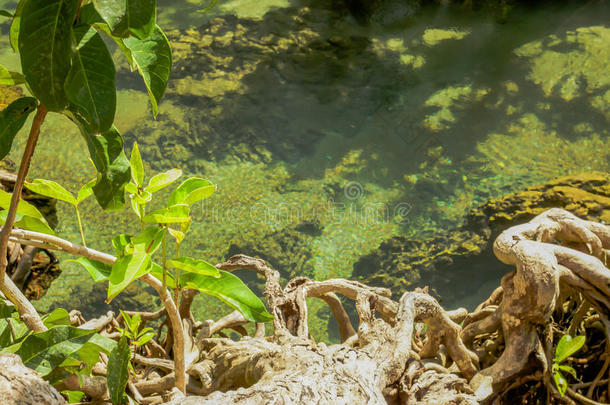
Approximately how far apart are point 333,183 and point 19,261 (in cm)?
225

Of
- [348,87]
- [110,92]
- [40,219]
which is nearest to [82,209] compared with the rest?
[348,87]

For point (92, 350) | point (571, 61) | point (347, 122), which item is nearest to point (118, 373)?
point (92, 350)

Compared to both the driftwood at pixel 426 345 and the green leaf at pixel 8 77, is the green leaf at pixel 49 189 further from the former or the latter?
the driftwood at pixel 426 345

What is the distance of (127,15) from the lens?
17.1 inches

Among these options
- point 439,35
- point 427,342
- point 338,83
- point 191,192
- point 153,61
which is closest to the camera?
point 153,61

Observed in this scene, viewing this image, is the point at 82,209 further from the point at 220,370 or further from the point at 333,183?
the point at 220,370

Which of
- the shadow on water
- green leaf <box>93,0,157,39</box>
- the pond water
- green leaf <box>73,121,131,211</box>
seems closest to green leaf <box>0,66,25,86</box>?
green leaf <box>73,121,131,211</box>

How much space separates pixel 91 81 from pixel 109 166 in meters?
0.11

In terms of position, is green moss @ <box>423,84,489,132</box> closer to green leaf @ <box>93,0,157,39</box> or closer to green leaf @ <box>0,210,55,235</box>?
green leaf @ <box>0,210,55,235</box>

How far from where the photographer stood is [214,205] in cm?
330

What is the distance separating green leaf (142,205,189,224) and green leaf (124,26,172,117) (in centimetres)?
12

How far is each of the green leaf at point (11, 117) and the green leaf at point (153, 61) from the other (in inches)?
5.2

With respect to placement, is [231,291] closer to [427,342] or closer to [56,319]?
[56,319]

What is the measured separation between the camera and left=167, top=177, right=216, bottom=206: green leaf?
64cm
